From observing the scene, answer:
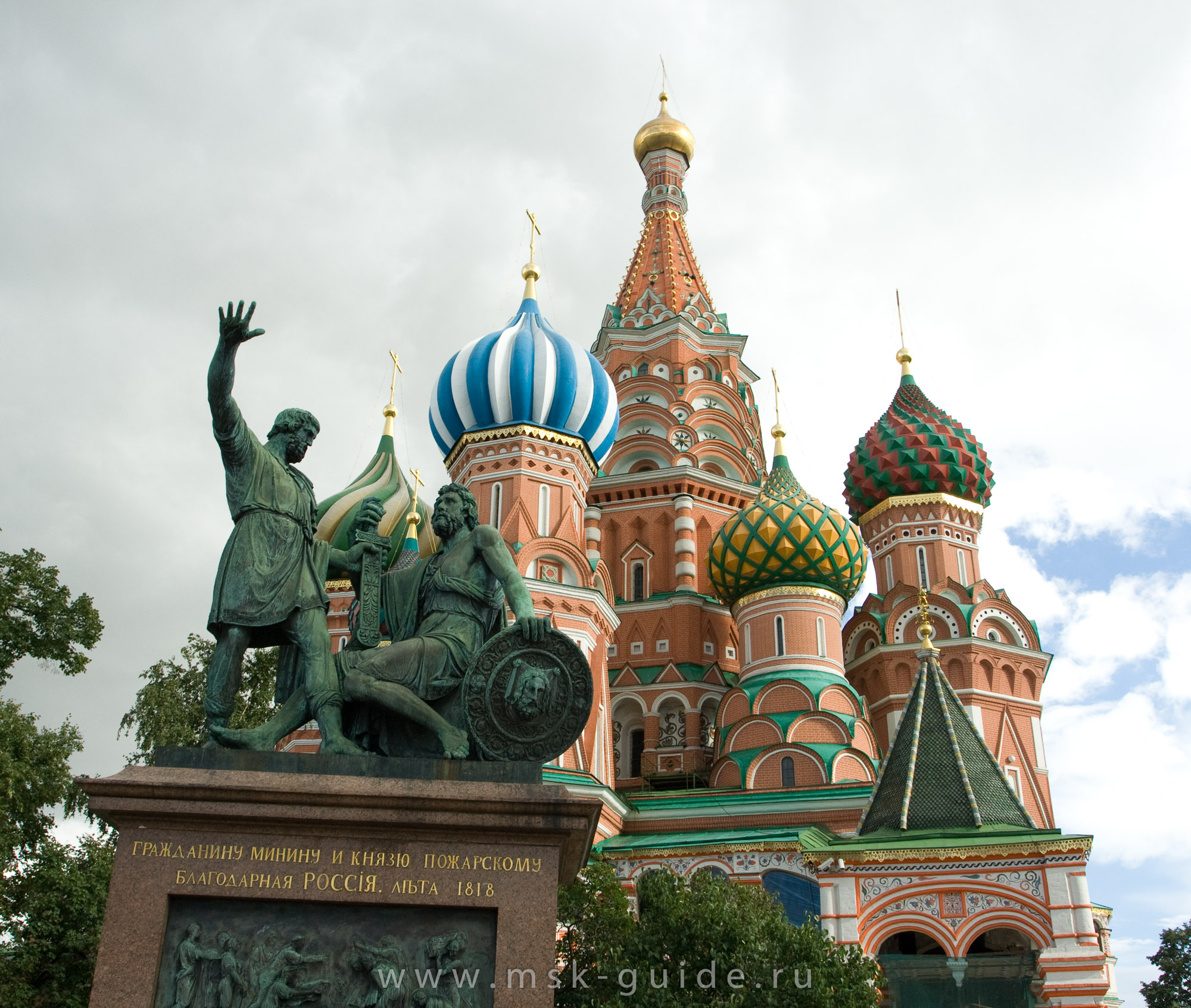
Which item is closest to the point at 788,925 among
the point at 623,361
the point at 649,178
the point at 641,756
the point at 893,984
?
the point at 893,984

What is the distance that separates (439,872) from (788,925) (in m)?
6.40

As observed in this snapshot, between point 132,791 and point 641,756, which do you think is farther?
point 641,756

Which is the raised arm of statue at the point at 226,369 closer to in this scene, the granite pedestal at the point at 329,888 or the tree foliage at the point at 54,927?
the granite pedestal at the point at 329,888

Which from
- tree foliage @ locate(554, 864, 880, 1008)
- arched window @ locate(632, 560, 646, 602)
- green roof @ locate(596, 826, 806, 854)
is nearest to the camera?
tree foliage @ locate(554, 864, 880, 1008)

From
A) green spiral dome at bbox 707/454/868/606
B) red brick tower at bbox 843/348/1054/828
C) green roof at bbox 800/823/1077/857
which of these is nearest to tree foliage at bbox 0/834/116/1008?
green roof at bbox 800/823/1077/857

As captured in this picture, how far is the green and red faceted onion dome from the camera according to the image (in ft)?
96.5

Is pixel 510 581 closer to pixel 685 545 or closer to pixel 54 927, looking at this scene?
pixel 54 927

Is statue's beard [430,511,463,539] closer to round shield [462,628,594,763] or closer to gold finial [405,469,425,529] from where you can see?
round shield [462,628,594,763]

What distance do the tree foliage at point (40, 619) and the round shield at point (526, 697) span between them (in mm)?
12529

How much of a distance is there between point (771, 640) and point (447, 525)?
1790 centimetres

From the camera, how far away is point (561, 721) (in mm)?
6789

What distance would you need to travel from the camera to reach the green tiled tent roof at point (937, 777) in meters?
16.1

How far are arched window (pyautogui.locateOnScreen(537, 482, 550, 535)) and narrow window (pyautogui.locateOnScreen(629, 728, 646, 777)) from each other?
5580 mm

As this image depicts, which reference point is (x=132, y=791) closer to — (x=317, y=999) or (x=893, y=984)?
(x=317, y=999)
